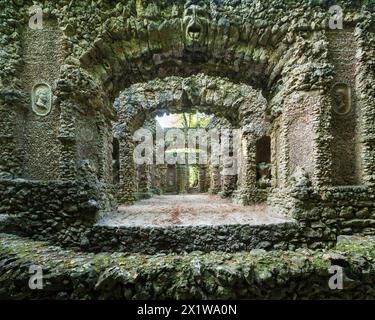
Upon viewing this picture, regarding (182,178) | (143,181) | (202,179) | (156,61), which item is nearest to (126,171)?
(143,181)

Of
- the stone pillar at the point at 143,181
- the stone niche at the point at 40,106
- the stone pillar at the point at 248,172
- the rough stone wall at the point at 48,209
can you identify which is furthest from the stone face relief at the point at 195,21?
the stone pillar at the point at 143,181

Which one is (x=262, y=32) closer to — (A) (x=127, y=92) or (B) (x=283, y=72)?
(B) (x=283, y=72)

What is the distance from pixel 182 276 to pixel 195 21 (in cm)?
510

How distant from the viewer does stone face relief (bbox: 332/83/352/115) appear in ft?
16.7

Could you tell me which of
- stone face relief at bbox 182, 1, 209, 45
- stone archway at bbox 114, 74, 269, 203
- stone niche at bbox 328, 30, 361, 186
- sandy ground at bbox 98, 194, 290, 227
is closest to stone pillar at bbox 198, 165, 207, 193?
stone archway at bbox 114, 74, 269, 203

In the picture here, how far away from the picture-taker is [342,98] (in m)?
5.11

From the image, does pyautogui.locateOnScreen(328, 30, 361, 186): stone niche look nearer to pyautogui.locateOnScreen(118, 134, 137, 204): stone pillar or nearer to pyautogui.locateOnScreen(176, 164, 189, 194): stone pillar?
pyautogui.locateOnScreen(118, 134, 137, 204): stone pillar

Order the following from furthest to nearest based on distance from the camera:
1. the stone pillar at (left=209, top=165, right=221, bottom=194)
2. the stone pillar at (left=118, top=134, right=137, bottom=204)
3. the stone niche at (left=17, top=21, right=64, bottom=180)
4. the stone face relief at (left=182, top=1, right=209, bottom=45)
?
the stone pillar at (left=209, top=165, right=221, bottom=194)
the stone pillar at (left=118, top=134, right=137, bottom=204)
the stone face relief at (left=182, top=1, right=209, bottom=45)
the stone niche at (left=17, top=21, right=64, bottom=180)

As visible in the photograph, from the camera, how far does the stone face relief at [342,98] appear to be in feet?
16.7

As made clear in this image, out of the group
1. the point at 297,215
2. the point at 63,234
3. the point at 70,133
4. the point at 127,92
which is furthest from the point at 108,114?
the point at 297,215

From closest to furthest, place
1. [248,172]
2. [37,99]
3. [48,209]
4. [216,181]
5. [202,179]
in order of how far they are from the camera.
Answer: [48,209] → [37,99] → [248,172] → [216,181] → [202,179]

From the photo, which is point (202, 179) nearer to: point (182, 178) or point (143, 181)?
point (182, 178)

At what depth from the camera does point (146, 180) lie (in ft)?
40.6

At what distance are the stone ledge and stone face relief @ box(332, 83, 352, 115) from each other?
3316 mm
